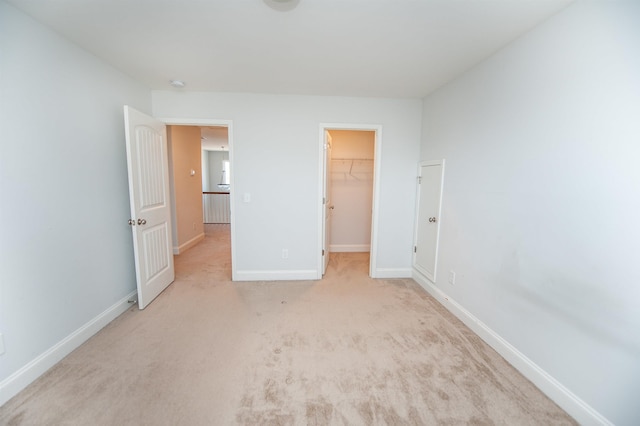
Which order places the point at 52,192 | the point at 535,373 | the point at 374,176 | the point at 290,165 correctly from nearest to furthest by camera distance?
the point at 535,373 → the point at 52,192 → the point at 290,165 → the point at 374,176

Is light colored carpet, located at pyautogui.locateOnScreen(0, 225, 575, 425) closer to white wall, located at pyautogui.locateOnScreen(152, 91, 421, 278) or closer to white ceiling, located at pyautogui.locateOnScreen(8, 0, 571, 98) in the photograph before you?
white wall, located at pyautogui.locateOnScreen(152, 91, 421, 278)

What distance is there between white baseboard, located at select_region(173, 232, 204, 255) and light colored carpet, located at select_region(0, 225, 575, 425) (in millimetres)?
1839

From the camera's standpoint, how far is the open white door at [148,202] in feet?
7.56

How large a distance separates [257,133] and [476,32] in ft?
7.42

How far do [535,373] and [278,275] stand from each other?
2551 mm

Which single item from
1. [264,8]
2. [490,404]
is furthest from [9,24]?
[490,404]

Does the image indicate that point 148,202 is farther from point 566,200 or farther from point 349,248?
point 566,200

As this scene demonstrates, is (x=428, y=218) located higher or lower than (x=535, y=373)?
higher

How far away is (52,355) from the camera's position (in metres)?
1.71

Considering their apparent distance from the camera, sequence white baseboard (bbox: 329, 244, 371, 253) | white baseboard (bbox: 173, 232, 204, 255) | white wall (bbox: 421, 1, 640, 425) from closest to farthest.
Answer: white wall (bbox: 421, 1, 640, 425) < white baseboard (bbox: 173, 232, 204, 255) < white baseboard (bbox: 329, 244, 371, 253)

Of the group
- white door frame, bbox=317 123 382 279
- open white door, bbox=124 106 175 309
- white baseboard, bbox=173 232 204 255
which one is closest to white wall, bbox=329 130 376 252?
white door frame, bbox=317 123 382 279

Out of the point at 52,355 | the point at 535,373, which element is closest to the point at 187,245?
the point at 52,355

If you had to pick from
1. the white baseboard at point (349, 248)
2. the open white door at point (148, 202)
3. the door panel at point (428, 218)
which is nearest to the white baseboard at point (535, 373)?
the door panel at point (428, 218)

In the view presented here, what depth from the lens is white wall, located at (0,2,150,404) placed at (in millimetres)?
1475
